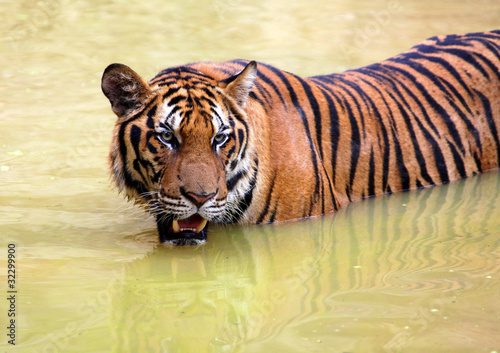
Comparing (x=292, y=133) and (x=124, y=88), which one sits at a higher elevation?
(x=124, y=88)

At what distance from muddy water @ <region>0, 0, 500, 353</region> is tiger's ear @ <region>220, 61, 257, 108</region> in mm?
756

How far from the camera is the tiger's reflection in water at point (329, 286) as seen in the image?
2.69m

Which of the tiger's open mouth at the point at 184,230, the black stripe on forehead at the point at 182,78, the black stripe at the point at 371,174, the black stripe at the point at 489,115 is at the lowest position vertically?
the tiger's open mouth at the point at 184,230

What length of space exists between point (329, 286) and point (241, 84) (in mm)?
1212

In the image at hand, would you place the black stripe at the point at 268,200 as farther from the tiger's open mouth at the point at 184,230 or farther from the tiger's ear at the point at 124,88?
the tiger's ear at the point at 124,88

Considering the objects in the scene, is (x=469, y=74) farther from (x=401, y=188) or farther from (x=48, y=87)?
(x=48, y=87)

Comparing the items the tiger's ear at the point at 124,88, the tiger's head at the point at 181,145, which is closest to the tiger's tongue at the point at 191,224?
the tiger's head at the point at 181,145

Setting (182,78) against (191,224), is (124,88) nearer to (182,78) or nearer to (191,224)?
(182,78)

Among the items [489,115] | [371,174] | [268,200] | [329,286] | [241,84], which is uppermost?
[241,84]

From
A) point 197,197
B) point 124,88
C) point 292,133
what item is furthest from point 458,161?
point 124,88

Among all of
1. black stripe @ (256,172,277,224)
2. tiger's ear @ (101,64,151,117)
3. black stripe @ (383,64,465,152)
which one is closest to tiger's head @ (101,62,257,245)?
tiger's ear @ (101,64,151,117)

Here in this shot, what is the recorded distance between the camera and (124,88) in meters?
3.63

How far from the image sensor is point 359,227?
411 centimetres

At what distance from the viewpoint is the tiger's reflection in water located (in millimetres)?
2689
